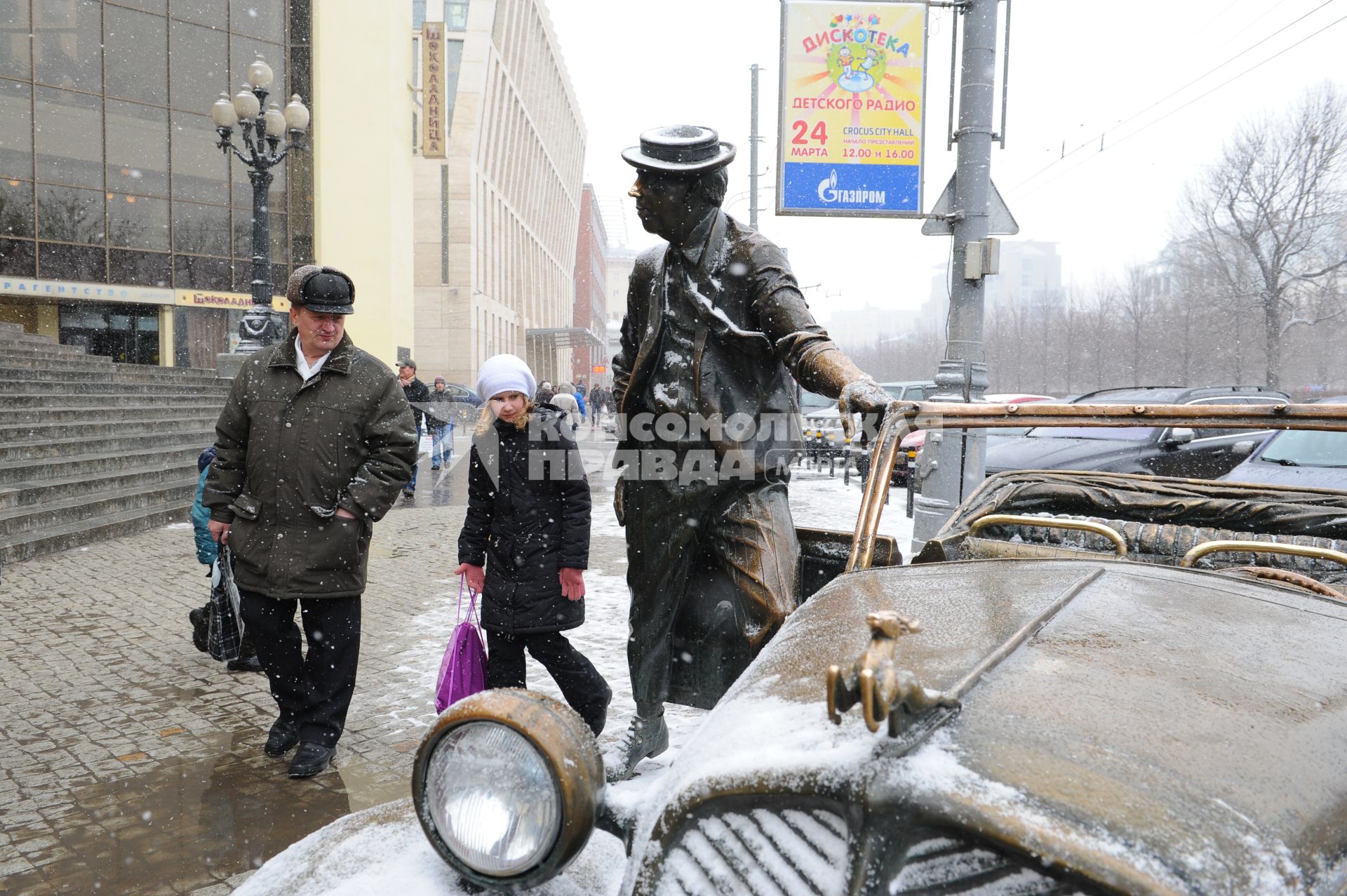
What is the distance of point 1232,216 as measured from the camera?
27969 mm

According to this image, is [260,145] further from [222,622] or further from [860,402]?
[860,402]

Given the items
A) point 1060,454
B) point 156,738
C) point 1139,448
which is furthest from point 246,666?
point 1139,448

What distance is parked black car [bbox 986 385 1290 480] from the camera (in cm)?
1019

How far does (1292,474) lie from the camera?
8.02 meters

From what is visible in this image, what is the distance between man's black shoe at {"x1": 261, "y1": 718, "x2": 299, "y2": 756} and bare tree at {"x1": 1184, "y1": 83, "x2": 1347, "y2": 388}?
3055 centimetres

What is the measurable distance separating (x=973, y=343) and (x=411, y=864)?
734 cm

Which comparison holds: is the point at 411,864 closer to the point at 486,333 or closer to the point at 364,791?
the point at 364,791

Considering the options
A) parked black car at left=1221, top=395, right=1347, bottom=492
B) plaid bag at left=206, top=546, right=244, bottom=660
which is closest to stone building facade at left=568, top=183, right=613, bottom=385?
parked black car at left=1221, top=395, right=1347, bottom=492

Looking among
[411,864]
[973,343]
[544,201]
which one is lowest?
[411,864]

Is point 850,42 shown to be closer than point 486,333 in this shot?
Yes

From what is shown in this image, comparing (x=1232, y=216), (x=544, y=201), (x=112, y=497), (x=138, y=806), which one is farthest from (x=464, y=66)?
(x=138, y=806)

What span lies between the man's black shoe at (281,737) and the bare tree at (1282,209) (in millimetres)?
30546

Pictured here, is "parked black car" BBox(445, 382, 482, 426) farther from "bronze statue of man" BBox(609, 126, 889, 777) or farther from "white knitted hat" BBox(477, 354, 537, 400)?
"bronze statue of man" BBox(609, 126, 889, 777)

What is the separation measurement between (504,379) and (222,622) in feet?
6.84
